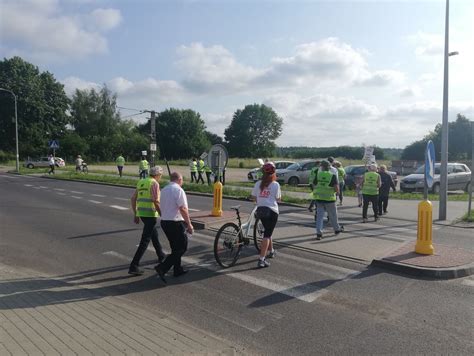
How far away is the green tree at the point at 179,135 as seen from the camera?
307 ft

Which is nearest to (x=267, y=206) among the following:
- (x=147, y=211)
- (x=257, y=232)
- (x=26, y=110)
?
(x=257, y=232)

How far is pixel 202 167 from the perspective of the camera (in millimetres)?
26484

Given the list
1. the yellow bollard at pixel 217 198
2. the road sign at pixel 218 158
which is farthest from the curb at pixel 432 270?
the road sign at pixel 218 158

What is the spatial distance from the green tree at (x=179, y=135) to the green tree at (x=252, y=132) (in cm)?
1316

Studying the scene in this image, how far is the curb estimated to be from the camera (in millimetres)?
6566

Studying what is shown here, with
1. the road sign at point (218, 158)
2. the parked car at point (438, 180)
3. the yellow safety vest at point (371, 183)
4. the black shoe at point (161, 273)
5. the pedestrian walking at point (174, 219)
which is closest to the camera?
the black shoe at point (161, 273)

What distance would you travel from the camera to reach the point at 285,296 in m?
5.57

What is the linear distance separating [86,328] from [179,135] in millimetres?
90846

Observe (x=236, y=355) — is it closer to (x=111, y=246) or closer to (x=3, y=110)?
(x=111, y=246)

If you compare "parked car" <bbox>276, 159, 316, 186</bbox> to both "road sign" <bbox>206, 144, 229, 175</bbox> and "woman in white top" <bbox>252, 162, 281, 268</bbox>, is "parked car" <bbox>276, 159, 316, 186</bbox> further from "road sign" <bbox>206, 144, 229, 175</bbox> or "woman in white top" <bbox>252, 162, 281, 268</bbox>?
"woman in white top" <bbox>252, 162, 281, 268</bbox>

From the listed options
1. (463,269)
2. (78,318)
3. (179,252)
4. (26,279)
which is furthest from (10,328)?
(463,269)

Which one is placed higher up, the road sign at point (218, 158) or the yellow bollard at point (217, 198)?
the road sign at point (218, 158)

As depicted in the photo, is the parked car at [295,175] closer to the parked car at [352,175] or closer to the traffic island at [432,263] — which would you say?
the parked car at [352,175]

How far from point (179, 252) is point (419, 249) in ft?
14.5
